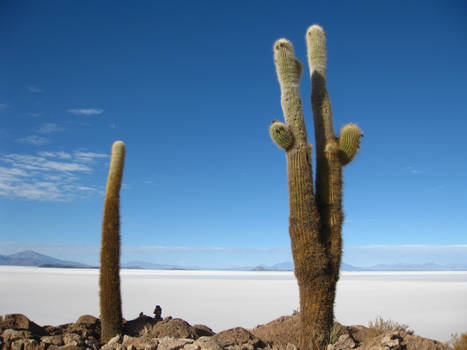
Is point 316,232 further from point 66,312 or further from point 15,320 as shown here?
point 66,312

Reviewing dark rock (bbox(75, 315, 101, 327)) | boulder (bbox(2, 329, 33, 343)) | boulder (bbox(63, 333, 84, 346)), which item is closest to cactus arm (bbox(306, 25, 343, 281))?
boulder (bbox(63, 333, 84, 346))

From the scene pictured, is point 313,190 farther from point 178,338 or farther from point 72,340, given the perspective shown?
point 72,340

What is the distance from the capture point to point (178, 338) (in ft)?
31.2

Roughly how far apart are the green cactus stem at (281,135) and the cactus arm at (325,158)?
998 mm

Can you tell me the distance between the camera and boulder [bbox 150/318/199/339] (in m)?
9.86

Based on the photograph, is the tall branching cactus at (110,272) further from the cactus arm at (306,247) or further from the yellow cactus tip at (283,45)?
the yellow cactus tip at (283,45)

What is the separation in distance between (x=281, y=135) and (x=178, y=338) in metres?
5.17

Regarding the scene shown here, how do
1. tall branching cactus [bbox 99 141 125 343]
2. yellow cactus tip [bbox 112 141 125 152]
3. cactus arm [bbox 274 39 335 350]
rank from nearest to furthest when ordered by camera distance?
1. cactus arm [bbox 274 39 335 350]
2. tall branching cactus [bbox 99 141 125 343]
3. yellow cactus tip [bbox 112 141 125 152]

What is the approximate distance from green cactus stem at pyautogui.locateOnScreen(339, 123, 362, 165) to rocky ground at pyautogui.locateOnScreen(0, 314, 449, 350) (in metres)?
3.95

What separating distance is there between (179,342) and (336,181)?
16.5 ft

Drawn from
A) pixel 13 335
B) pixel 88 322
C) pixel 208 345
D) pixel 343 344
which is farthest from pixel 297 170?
pixel 13 335

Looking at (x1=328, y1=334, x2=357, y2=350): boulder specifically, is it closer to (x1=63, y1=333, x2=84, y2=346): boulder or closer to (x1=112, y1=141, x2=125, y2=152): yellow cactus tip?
(x1=63, y1=333, x2=84, y2=346): boulder

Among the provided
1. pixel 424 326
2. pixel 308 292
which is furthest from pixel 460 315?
pixel 308 292

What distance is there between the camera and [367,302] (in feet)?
73.0
